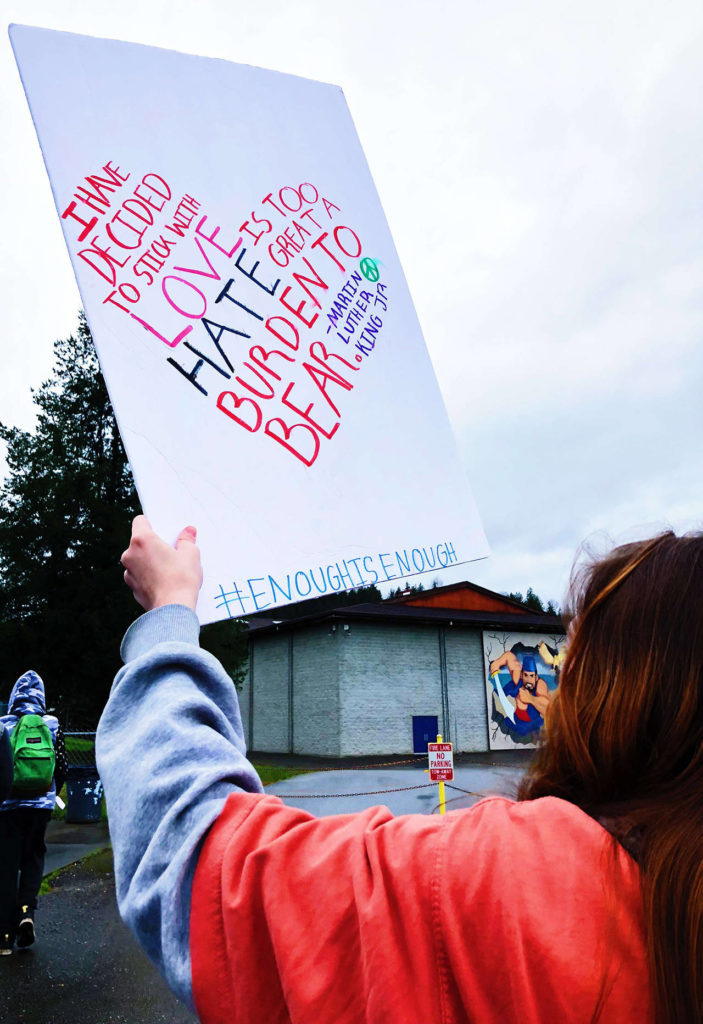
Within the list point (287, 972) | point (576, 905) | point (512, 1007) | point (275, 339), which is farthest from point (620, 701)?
point (275, 339)

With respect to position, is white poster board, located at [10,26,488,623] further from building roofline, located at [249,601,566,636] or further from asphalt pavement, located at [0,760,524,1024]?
building roofline, located at [249,601,566,636]

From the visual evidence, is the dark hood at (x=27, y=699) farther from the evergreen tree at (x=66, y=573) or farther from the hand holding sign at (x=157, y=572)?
the evergreen tree at (x=66, y=573)

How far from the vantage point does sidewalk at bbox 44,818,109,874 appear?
8.81 m

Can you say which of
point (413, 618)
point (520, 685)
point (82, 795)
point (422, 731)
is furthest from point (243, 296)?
point (520, 685)

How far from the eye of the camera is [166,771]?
0.90m

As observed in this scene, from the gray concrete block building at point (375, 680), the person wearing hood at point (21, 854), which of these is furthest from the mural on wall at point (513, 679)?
the person wearing hood at point (21, 854)

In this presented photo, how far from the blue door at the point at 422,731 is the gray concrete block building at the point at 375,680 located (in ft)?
0.10

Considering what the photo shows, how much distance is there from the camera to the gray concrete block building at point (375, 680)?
24.0 m

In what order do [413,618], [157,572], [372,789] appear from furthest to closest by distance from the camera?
[413,618] → [372,789] → [157,572]

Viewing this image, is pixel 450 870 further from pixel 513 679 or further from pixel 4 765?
pixel 513 679

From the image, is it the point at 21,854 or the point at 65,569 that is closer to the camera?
the point at 21,854

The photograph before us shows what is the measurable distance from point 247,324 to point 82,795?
1128 centimetres

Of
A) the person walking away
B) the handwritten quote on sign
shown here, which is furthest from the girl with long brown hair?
the person walking away

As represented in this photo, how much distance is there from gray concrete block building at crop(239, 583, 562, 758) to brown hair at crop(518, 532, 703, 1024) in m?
22.4
